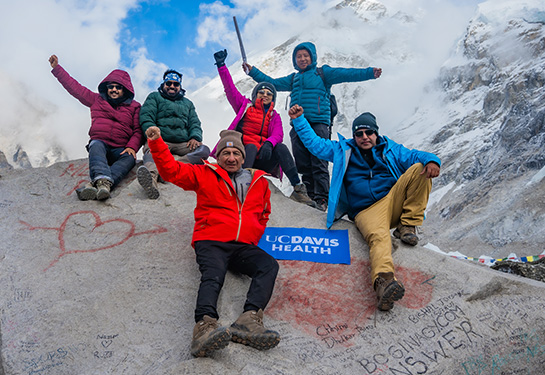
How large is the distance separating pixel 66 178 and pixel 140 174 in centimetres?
207

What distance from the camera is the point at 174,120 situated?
7.23 m

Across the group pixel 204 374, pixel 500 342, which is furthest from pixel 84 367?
pixel 500 342

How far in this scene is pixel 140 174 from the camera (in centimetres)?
608

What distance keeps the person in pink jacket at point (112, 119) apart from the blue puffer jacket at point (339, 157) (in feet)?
10.5

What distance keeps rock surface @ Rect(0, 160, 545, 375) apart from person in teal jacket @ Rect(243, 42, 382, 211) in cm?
195

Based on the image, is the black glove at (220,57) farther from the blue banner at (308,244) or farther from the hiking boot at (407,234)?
the hiking boot at (407,234)

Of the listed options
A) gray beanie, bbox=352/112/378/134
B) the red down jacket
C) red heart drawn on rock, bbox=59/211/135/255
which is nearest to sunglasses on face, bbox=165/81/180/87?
red heart drawn on rock, bbox=59/211/135/255

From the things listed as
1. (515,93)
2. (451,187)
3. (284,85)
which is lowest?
(451,187)

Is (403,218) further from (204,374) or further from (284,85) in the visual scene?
(284,85)

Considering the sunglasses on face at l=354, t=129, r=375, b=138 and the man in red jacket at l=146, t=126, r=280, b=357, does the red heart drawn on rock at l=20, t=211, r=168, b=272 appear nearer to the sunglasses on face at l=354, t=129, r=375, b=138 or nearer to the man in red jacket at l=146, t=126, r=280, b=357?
the man in red jacket at l=146, t=126, r=280, b=357

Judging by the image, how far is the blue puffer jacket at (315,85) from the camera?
7391 millimetres

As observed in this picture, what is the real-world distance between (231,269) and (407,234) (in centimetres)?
217

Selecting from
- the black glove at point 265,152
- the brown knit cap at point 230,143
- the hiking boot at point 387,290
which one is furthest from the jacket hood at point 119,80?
the hiking boot at point 387,290

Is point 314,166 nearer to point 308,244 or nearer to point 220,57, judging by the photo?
point 308,244
